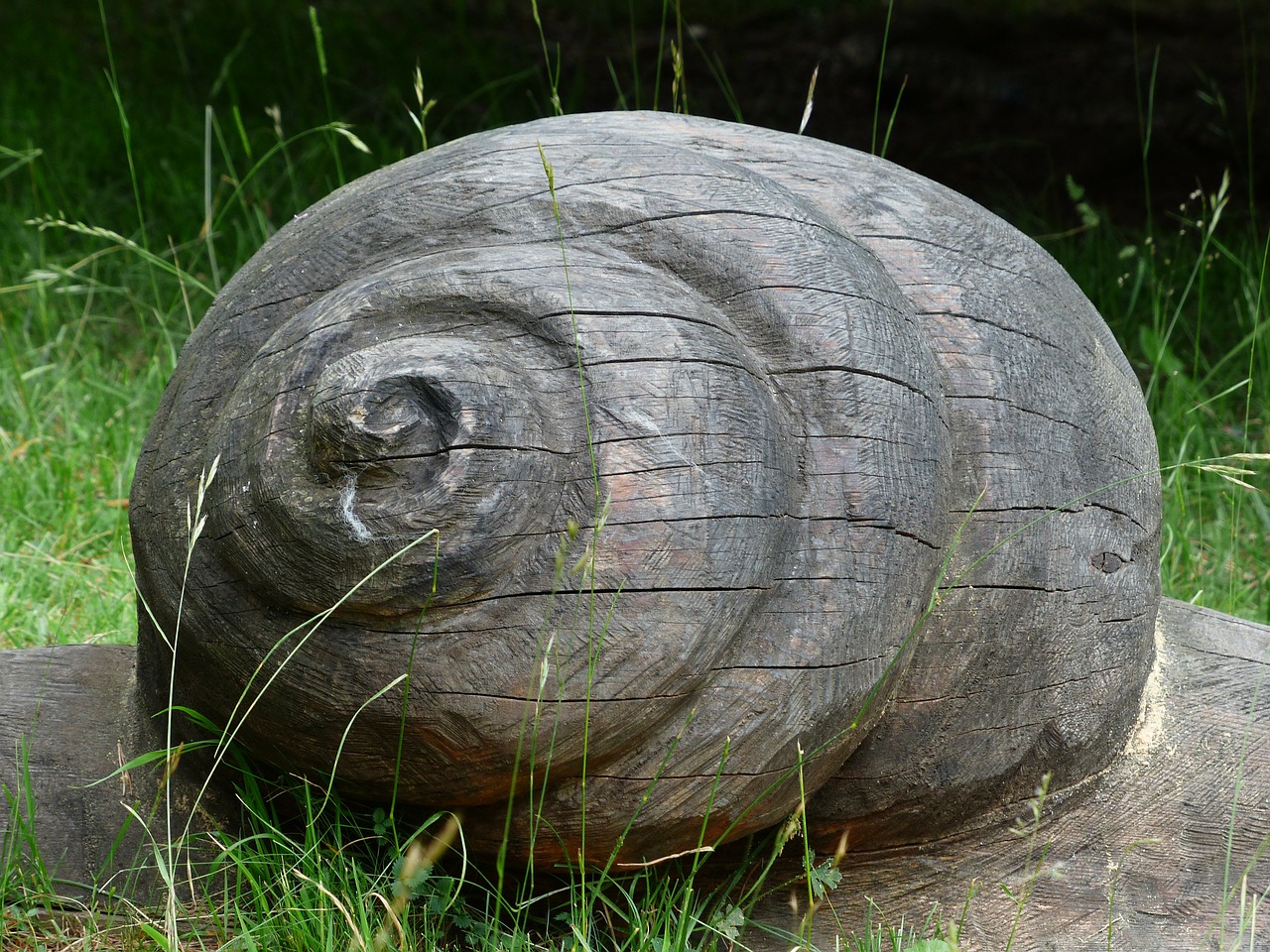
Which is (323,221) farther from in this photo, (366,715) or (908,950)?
(908,950)

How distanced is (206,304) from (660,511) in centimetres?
306

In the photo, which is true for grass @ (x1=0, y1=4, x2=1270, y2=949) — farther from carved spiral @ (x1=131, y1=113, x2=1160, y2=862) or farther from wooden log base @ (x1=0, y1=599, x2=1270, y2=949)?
carved spiral @ (x1=131, y1=113, x2=1160, y2=862)

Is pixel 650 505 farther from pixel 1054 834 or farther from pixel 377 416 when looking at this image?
pixel 1054 834

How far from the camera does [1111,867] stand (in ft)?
5.70

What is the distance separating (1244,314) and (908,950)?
3.08 meters

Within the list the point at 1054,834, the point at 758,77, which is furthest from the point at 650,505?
the point at 758,77

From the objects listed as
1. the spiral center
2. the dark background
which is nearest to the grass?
the dark background

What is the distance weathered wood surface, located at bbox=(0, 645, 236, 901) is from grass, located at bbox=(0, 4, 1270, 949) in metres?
0.05

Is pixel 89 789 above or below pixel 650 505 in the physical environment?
below

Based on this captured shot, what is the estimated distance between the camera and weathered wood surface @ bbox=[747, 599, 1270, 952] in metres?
1.72

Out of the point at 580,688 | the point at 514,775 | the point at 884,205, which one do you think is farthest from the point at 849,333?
the point at 514,775

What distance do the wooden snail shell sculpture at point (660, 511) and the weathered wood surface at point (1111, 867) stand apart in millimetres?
11

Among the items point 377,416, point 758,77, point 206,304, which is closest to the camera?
point 377,416

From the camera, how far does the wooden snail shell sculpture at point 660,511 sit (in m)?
1.38
